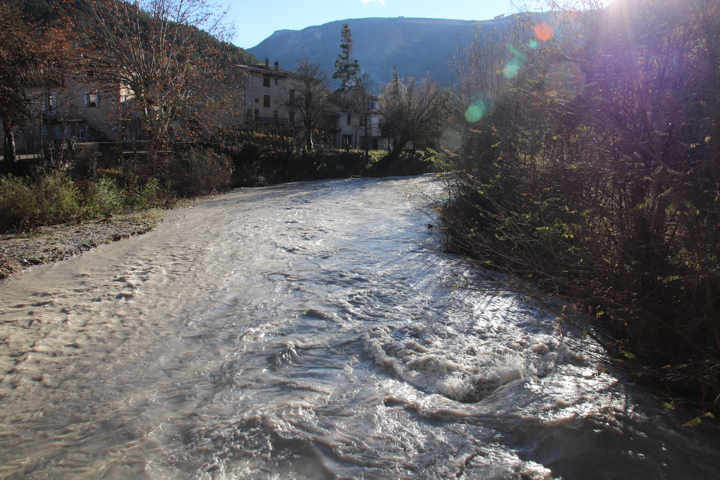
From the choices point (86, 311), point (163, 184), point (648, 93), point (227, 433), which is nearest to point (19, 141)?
point (163, 184)

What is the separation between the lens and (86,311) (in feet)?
21.9

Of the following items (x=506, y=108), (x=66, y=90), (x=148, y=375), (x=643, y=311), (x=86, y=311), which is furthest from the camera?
(x=66, y=90)

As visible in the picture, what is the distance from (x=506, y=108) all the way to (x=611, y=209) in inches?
274

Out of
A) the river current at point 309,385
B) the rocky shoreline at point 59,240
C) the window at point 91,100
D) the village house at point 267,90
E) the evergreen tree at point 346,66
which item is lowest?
the river current at point 309,385

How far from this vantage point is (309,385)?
4730 mm

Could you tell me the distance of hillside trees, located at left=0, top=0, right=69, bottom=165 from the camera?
17.1 metres

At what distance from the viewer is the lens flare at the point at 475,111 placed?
13.5m

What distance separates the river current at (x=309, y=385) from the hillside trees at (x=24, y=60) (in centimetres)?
1240

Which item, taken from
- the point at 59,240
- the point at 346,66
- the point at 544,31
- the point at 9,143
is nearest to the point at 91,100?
the point at 9,143

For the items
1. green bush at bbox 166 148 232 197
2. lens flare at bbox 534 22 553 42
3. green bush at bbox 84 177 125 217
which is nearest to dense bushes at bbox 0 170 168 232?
green bush at bbox 84 177 125 217

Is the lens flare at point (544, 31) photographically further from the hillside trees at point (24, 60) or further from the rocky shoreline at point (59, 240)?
the hillside trees at point (24, 60)

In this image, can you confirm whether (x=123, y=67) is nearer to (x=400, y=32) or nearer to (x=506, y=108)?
(x=506, y=108)

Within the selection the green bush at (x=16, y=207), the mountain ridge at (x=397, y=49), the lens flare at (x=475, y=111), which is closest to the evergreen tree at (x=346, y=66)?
the lens flare at (x=475, y=111)

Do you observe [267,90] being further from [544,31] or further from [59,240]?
[544,31]
